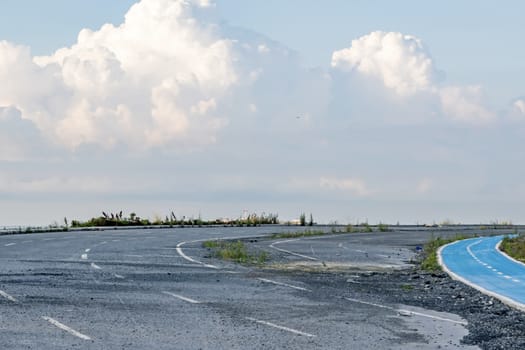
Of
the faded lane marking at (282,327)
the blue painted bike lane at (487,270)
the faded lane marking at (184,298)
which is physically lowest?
the faded lane marking at (282,327)

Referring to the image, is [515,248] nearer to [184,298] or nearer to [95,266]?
[95,266]

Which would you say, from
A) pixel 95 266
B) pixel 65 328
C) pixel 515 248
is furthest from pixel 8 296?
pixel 515 248

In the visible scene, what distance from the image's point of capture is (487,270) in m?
27.9

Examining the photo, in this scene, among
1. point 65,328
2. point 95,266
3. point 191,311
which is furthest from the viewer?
point 95,266

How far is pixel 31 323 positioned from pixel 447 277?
14.3 m

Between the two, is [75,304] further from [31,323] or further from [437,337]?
[437,337]

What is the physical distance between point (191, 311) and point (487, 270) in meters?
13.9

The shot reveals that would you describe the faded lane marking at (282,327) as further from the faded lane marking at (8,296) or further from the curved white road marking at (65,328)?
the faded lane marking at (8,296)

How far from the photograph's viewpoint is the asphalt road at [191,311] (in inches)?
525

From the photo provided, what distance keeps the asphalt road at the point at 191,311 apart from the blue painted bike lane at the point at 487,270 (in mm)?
2865

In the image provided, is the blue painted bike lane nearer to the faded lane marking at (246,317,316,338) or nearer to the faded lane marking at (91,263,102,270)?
the faded lane marking at (246,317,316,338)

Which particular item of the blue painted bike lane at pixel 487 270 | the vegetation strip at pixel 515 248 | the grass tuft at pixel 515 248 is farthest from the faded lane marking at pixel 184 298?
the grass tuft at pixel 515 248

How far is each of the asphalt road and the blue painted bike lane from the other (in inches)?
113

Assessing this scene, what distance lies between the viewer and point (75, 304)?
1747 cm
